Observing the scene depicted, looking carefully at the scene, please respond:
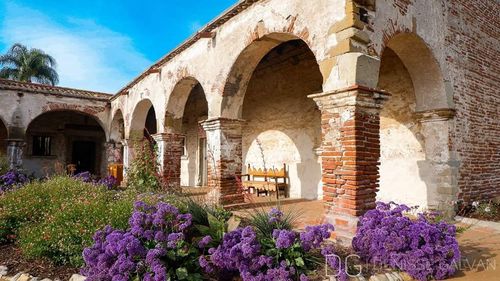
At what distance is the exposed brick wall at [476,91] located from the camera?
6758 mm

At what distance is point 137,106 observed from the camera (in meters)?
12.9

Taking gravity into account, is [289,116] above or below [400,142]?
above

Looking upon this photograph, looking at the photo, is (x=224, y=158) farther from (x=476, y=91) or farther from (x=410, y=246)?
(x=476, y=91)

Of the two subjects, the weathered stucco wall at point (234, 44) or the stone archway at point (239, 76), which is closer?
the weathered stucco wall at point (234, 44)

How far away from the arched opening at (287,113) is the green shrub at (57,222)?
3.92m

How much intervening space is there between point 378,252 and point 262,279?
1.44m

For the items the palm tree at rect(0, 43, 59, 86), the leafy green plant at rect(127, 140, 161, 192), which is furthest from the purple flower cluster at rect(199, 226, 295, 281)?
the palm tree at rect(0, 43, 59, 86)

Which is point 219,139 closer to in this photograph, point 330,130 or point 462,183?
point 330,130

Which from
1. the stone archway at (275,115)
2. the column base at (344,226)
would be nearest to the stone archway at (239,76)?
the stone archway at (275,115)

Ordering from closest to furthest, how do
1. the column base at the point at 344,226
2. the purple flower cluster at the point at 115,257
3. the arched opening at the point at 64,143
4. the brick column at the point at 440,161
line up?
the purple flower cluster at the point at 115,257
the column base at the point at 344,226
the brick column at the point at 440,161
the arched opening at the point at 64,143

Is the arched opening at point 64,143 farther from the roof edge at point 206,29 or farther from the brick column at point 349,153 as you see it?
the brick column at point 349,153

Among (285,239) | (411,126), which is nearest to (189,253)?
(285,239)

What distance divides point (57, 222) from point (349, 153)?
4.06 meters

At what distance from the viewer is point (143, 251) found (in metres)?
3.11
